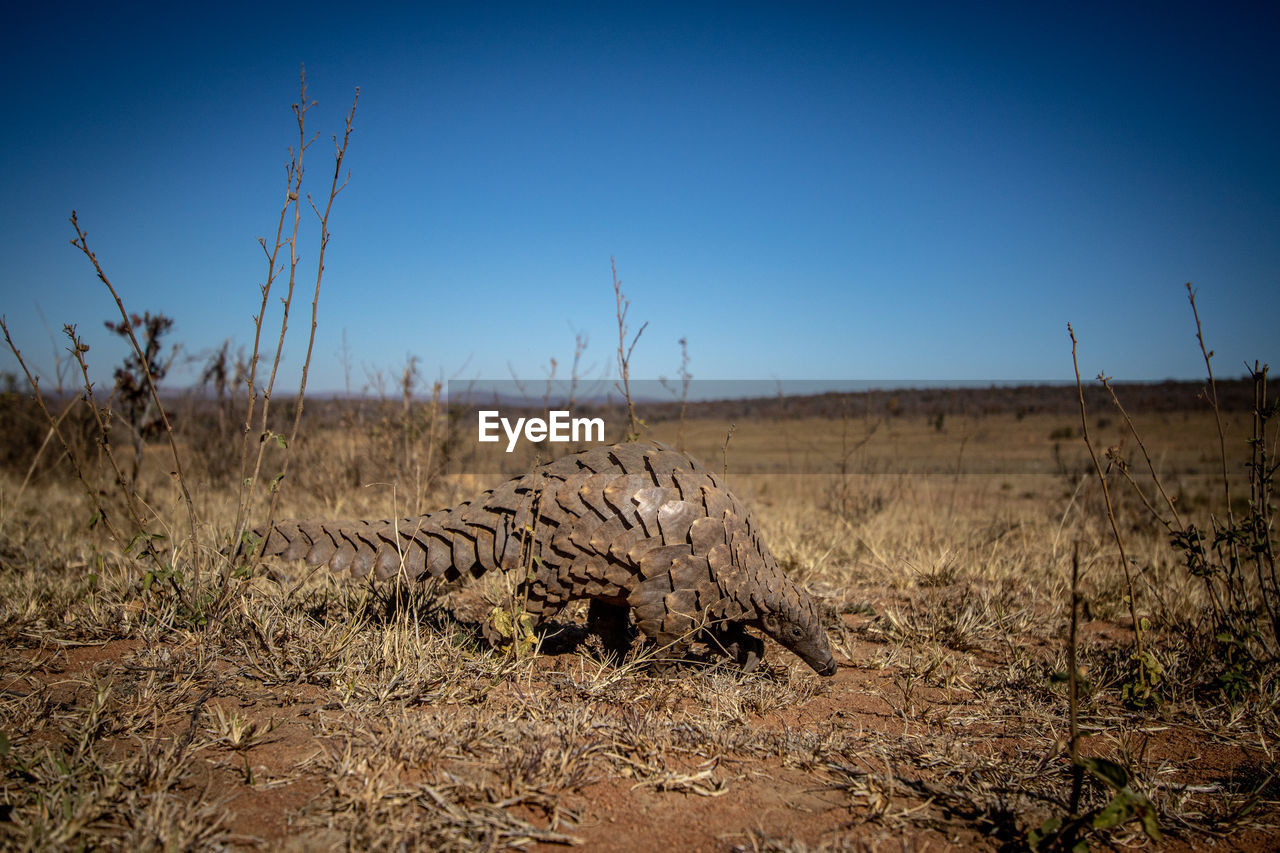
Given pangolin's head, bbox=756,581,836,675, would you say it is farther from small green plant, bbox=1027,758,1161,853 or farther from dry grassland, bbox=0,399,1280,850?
small green plant, bbox=1027,758,1161,853

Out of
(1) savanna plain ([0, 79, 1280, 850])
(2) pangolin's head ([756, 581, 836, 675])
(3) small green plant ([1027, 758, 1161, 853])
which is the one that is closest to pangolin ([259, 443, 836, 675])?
(2) pangolin's head ([756, 581, 836, 675])

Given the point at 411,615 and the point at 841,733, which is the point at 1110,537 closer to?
the point at 841,733

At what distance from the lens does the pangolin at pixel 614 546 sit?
2918mm

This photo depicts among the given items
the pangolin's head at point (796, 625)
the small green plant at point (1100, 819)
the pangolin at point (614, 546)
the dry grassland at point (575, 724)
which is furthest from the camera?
the pangolin's head at point (796, 625)

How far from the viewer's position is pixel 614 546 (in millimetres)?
2879

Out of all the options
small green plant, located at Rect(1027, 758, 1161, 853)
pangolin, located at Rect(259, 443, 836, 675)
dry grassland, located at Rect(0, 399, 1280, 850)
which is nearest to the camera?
small green plant, located at Rect(1027, 758, 1161, 853)

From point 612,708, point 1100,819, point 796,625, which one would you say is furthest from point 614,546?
point 1100,819

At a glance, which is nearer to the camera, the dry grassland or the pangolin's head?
the dry grassland

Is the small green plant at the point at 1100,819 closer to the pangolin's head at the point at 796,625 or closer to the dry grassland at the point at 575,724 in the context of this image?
the dry grassland at the point at 575,724

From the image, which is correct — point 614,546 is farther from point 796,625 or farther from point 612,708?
point 796,625

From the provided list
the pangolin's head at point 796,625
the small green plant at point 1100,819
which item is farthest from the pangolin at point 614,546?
the small green plant at point 1100,819

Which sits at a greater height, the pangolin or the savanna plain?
the pangolin

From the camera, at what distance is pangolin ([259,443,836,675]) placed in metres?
2.92

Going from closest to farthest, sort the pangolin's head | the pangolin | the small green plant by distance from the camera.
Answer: the small green plant < the pangolin < the pangolin's head
